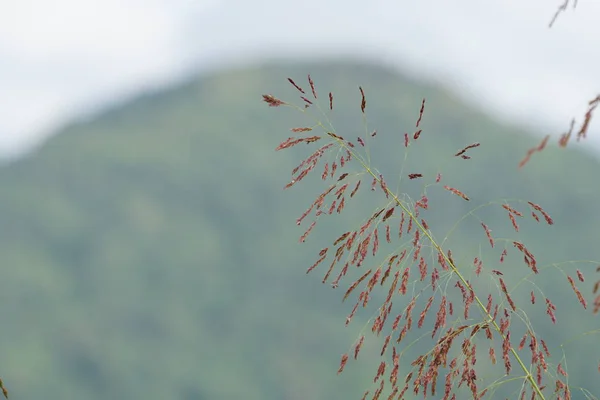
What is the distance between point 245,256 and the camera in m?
137

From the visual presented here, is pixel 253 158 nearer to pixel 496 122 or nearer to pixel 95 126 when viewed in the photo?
pixel 95 126

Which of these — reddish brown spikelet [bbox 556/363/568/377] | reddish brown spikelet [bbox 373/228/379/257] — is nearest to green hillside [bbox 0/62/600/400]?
reddish brown spikelet [bbox 556/363/568/377]

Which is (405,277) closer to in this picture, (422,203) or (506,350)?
(422,203)

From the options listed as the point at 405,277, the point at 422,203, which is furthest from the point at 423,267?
the point at 422,203

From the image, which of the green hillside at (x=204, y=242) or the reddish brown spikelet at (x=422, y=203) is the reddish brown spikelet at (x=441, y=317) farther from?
the green hillside at (x=204, y=242)

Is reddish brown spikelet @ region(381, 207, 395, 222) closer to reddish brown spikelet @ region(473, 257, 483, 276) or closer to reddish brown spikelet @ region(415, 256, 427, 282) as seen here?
reddish brown spikelet @ region(415, 256, 427, 282)

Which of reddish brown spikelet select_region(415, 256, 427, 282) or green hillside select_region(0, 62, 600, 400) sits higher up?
reddish brown spikelet select_region(415, 256, 427, 282)

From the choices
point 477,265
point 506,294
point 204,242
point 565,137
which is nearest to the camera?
point 565,137

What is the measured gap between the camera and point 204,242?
137 metres

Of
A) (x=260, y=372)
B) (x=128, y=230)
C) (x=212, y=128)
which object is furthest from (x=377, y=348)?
(x=212, y=128)

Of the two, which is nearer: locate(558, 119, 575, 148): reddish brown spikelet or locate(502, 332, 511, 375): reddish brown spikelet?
locate(558, 119, 575, 148): reddish brown spikelet

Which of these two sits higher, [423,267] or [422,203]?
[422,203]

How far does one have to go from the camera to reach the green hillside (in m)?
117

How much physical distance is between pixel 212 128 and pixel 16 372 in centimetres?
5695
